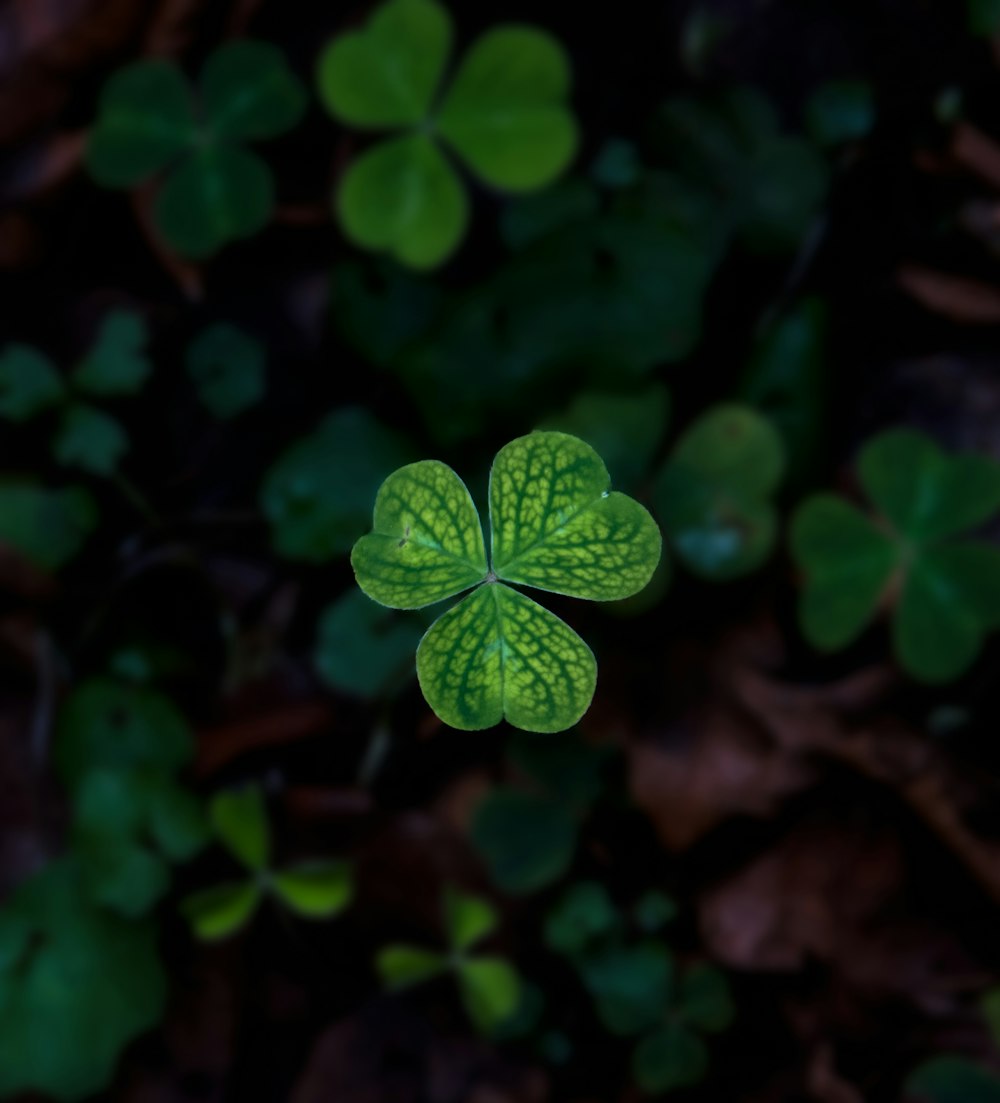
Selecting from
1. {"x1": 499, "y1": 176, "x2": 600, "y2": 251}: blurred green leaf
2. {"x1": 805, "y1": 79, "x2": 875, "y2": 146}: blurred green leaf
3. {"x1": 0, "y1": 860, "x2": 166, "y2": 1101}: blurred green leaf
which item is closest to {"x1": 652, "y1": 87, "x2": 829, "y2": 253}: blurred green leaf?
{"x1": 805, "y1": 79, "x2": 875, "y2": 146}: blurred green leaf

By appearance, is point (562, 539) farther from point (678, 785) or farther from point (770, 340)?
point (770, 340)

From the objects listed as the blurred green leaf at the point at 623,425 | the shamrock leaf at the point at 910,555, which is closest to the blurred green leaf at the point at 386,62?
the blurred green leaf at the point at 623,425

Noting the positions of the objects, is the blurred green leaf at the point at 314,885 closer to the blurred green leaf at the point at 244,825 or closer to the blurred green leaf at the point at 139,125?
the blurred green leaf at the point at 244,825

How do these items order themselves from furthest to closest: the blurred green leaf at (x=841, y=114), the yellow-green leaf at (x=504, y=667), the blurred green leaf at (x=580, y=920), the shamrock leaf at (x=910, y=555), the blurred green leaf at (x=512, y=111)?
the blurred green leaf at (x=841, y=114), the blurred green leaf at (x=512, y=111), the blurred green leaf at (x=580, y=920), the shamrock leaf at (x=910, y=555), the yellow-green leaf at (x=504, y=667)


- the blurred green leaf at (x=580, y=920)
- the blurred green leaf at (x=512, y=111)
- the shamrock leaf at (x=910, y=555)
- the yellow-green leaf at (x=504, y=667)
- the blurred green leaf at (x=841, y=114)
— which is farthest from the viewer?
the blurred green leaf at (x=841, y=114)

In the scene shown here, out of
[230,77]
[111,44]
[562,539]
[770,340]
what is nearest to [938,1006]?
[770,340]

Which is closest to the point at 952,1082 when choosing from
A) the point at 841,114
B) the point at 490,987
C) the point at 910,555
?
the point at 490,987
